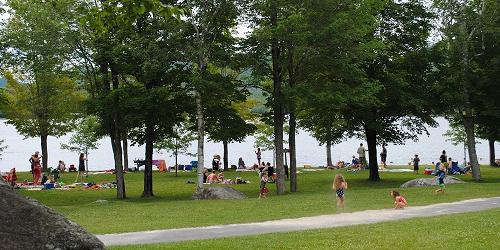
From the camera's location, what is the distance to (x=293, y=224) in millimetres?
16734

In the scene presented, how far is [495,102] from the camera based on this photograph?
1310 inches

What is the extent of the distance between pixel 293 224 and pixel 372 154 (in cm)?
2263

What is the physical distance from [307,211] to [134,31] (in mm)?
14067

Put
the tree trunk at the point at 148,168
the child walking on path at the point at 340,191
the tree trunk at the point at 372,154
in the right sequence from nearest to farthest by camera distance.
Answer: the child walking on path at the point at 340,191 < the tree trunk at the point at 148,168 < the tree trunk at the point at 372,154

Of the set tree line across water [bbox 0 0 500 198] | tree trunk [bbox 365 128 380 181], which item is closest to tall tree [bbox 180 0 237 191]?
tree line across water [bbox 0 0 500 198]

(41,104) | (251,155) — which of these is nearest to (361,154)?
(41,104)

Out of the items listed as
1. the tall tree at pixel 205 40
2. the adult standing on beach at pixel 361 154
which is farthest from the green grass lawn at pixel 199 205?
the adult standing on beach at pixel 361 154

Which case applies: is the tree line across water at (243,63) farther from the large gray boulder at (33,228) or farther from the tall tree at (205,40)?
the large gray boulder at (33,228)

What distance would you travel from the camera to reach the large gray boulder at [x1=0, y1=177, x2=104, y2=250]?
6.94 metres

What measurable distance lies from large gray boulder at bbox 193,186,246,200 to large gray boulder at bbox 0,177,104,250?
1956 cm

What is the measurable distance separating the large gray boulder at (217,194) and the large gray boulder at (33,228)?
770 inches

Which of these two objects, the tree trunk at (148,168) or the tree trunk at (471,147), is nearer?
the tree trunk at (148,168)

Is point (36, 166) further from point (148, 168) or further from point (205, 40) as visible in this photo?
point (205, 40)

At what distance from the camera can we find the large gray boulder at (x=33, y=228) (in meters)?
6.94
